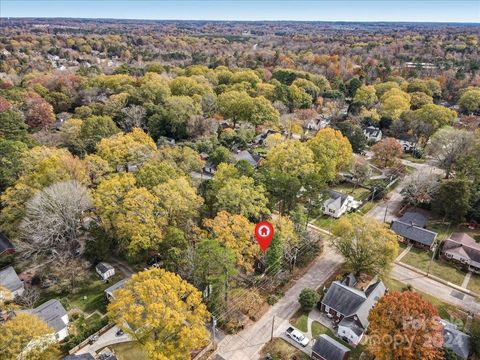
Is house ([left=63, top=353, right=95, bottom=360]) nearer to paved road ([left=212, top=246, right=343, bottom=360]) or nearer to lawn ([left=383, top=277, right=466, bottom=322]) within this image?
paved road ([left=212, top=246, right=343, bottom=360])

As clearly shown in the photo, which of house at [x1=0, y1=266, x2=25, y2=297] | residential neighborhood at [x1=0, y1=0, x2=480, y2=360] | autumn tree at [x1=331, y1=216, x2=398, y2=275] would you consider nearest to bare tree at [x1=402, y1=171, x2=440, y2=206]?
residential neighborhood at [x1=0, y1=0, x2=480, y2=360]

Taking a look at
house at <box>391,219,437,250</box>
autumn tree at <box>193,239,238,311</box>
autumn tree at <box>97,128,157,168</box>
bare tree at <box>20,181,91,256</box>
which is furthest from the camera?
autumn tree at <box>97,128,157,168</box>

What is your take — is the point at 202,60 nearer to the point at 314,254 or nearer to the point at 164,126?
the point at 164,126

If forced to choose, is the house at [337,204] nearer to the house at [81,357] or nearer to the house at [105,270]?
the house at [105,270]

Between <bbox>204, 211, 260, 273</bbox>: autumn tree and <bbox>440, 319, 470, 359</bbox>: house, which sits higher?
<bbox>204, 211, 260, 273</bbox>: autumn tree

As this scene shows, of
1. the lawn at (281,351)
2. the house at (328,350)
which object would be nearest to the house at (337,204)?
the house at (328,350)

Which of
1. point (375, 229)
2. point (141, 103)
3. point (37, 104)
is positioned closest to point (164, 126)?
point (141, 103)

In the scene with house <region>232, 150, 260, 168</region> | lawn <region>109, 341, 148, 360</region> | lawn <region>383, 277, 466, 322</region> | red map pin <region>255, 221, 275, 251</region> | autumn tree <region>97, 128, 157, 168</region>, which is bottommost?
lawn <region>109, 341, 148, 360</region>
